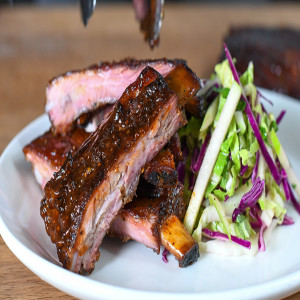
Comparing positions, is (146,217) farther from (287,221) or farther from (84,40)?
(84,40)

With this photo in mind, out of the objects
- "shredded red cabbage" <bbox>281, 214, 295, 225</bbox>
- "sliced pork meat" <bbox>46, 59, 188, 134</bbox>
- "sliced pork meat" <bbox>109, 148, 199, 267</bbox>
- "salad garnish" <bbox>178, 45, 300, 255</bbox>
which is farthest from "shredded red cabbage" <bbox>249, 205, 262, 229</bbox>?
"sliced pork meat" <bbox>46, 59, 188, 134</bbox>

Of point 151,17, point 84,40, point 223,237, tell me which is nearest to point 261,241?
point 223,237

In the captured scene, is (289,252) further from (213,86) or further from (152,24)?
(152,24)

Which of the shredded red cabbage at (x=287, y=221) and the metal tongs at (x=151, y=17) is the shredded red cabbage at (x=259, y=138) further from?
the metal tongs at (x=151, y=17)

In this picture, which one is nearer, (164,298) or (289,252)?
(164,298)

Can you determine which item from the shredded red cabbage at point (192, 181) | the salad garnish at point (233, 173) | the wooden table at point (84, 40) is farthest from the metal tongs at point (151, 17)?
the wooden table at point (84, 40)

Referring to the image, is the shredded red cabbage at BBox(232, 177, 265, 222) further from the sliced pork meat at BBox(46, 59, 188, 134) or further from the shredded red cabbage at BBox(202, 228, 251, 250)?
the sliced pork meat at BBox(46, 59, 188, 134)

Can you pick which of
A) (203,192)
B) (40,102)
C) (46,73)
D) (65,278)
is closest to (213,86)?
(203,192)
